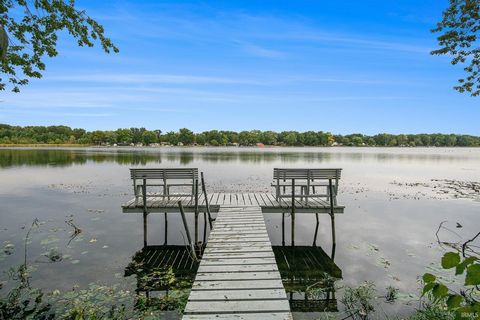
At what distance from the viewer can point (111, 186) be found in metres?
25.0

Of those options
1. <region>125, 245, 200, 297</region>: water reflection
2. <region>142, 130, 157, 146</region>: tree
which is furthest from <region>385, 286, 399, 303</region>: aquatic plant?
<region>142, 130, 157, 146</region>: tree

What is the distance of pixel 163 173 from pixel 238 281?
6.98 meters

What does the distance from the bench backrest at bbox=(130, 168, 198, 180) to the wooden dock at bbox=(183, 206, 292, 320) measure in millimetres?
3436

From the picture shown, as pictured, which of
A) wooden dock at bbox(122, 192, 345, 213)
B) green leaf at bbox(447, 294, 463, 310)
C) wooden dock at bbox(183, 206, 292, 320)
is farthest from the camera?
wooden dock at bbox(122, 192, 345, 213)

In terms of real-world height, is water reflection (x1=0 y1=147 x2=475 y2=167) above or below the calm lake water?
above

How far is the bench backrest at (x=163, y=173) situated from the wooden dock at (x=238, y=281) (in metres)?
3.44

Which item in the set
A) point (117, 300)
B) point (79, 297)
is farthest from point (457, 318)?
point (79, 297)

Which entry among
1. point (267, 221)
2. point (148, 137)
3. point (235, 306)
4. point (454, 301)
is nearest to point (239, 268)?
point (235, 306)

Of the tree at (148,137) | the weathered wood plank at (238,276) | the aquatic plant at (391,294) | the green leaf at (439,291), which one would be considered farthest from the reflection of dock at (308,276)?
the tree at (148,137)

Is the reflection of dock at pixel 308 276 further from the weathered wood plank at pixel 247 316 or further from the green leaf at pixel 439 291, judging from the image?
the green leaf at pixel 439 291

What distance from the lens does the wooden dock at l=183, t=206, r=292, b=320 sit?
4617 millimetres

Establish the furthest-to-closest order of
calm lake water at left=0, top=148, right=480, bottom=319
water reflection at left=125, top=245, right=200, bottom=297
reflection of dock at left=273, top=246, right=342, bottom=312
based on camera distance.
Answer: calm lake water at left=0, top=148, right=480, bottom=319 → water reflection at left=125, top=245, right=200, bottom=297 → reflection of dock at left=273, top=246, right=342, bottom=312

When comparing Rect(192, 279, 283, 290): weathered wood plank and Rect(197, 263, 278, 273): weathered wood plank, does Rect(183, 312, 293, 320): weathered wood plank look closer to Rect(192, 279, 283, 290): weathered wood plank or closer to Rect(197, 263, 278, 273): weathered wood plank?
Rect(192, 279, 283, 290): weathered wood plank

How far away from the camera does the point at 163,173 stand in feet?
38.4
